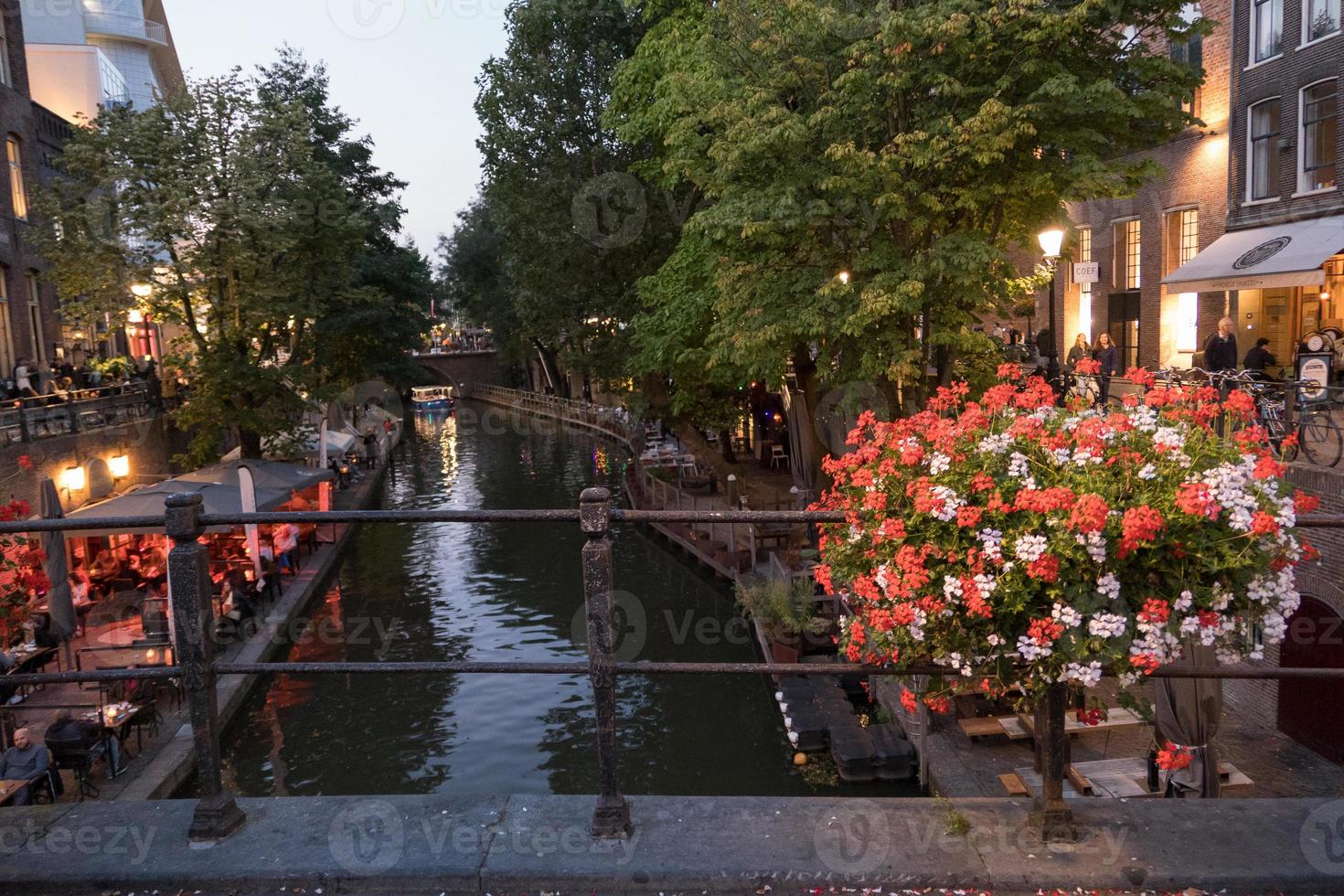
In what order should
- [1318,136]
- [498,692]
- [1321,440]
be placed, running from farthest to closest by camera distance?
1. [1318,136]
2. [498,692]
3. [1321,440]

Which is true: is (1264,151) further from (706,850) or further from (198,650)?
(198,650)

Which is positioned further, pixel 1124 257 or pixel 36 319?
pixel 1124 257

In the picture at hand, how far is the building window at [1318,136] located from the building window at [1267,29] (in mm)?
1392

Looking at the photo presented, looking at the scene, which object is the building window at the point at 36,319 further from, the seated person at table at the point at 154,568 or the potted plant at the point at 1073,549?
the potted plant at the point at 1073,549

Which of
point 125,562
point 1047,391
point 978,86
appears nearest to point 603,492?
point 1047,391

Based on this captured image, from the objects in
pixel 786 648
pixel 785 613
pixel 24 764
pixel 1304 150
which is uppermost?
pixel 1304 150

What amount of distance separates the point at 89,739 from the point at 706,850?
11210 mm

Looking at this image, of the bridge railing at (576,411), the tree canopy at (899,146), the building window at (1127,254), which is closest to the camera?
the tree canopy at (899,146)

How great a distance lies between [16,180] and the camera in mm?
27109

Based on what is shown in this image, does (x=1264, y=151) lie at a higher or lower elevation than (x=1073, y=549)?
higher

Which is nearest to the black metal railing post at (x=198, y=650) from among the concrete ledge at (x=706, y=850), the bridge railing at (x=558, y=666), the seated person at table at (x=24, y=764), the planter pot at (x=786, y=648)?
the bridge railing at (x=558, y=666)

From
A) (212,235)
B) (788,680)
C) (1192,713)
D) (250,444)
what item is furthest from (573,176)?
(1192,713)

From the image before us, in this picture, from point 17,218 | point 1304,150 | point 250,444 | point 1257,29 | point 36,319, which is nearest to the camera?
point 1304,150

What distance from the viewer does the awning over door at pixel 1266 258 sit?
1998cm
